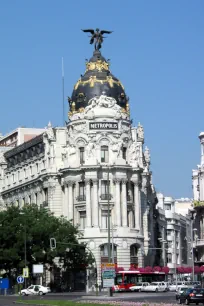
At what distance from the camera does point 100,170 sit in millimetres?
121125

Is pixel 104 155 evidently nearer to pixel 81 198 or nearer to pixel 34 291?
pixel 81 198

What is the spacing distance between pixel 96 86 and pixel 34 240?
26.1 meters

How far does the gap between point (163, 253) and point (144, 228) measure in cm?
2883

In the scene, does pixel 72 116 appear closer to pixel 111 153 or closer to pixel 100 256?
pixel 111 153

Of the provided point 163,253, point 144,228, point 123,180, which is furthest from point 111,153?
point 163,253

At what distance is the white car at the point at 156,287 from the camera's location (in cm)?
10556

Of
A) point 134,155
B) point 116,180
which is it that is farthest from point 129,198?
point 134,155

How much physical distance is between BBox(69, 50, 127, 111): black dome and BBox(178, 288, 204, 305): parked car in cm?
6046

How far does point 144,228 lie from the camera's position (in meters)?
128

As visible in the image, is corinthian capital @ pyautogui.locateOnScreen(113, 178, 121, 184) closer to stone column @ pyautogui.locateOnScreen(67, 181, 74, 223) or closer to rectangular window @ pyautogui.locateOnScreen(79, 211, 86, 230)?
rectangular window @ pyautogui.locateOnScreen(79, 211, 86, 230)

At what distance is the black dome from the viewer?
124375 millimetres

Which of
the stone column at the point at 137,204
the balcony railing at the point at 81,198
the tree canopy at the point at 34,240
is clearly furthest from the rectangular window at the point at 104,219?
the stone column at the point at 137,204

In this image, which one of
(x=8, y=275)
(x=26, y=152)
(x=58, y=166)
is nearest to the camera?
(x=8, y=275)

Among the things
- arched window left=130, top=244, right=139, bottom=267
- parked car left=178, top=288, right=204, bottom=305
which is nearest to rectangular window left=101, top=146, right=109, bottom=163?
arched window left=130, top=244, right=139, bottom=267
